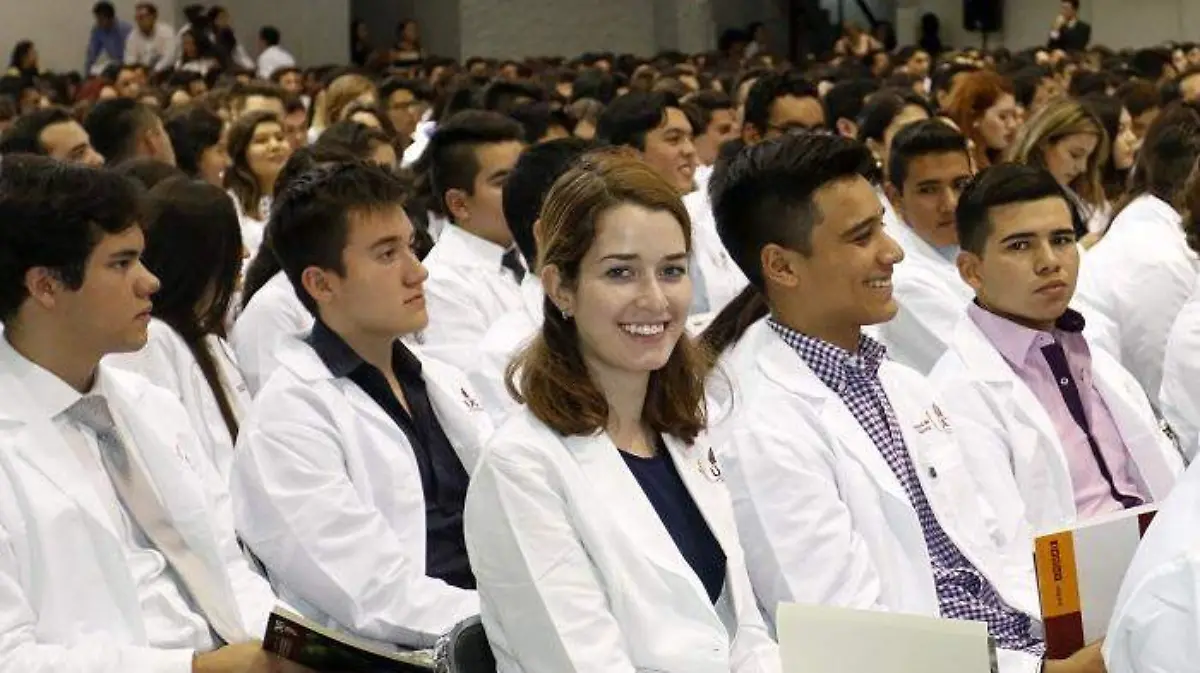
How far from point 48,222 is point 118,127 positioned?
4.43m

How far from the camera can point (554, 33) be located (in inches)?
926

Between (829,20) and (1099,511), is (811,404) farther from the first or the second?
(829,20)

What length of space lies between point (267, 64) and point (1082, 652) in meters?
18.5

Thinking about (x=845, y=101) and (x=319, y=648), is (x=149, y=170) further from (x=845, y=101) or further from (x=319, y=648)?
(x=845, y=101)

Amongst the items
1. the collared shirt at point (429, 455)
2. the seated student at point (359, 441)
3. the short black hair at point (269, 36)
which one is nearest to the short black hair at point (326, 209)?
the seated student at point (359, 441)

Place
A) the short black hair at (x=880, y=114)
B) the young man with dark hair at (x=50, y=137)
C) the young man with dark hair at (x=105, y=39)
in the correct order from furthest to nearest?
the young man with dark hair at (x=105, y=39), the short black hair at (x=880, y=114), the young man with dark hair at (x=50, y=137)

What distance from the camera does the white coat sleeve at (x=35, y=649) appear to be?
2846mm

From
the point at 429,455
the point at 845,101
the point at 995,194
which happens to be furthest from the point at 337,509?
the point at 845,101

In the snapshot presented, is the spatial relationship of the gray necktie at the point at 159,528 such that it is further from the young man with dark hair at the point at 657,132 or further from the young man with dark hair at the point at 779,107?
the young man with dark hair at the point at 779,107

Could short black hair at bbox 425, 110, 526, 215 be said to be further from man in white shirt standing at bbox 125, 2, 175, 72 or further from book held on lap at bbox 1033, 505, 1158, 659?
man in white shirt standing at bbox 125, 2, 175, 72

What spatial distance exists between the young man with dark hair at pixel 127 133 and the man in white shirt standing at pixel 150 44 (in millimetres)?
12535

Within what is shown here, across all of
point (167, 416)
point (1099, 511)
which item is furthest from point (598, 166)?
point (1099, 511)

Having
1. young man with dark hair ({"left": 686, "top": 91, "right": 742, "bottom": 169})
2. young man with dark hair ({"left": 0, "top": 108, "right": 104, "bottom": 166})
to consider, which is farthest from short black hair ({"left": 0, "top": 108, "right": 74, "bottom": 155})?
young man with dark hair ({"left": 686, "top": 91, "right": 742, "bottom": 169})

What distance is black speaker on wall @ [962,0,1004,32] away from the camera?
902 inches
